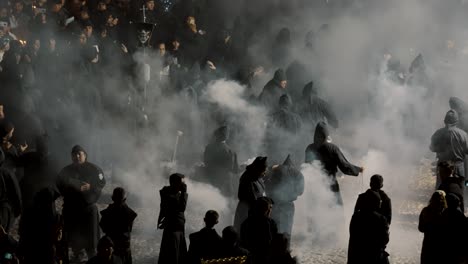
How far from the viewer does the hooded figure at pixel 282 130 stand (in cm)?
1416

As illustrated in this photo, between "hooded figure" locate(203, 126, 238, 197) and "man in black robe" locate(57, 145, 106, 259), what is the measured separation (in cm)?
261

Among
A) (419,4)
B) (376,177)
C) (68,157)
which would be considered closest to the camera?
(376,177)

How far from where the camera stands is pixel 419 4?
25.0 m

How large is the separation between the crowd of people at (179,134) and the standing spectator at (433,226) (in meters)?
0.01

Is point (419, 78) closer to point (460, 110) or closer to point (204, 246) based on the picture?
point (460, 110)

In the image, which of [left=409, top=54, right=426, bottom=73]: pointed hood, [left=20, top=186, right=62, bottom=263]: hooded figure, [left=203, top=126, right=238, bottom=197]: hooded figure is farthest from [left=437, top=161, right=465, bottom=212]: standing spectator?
[left=409, top=54, right=426, bottom=73]: pointed hood

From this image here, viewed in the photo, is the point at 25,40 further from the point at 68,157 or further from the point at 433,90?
the point at 433,90

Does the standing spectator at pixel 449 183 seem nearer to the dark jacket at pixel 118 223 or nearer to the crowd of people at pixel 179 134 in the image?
the crowd of people at pixel 179 134

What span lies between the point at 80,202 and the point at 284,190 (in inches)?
114

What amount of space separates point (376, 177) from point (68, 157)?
265 inches

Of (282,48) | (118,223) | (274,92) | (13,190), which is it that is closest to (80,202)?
(13,190)

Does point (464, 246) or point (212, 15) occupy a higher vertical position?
point (212, 15)

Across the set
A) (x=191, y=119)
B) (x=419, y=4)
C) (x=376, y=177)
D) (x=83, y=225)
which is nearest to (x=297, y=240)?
(x=376, y=177)

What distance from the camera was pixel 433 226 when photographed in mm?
8234
